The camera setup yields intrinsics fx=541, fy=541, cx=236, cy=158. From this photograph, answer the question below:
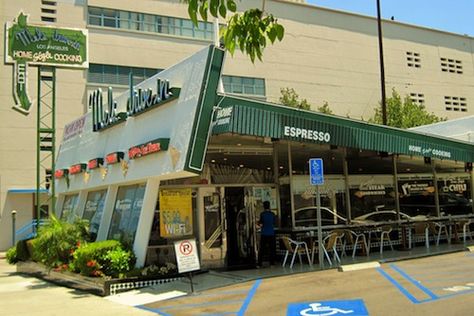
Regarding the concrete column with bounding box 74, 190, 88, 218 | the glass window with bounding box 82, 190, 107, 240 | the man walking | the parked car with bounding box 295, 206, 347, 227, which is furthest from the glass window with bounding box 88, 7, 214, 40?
the man walking

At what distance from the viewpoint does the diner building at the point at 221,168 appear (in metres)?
12.4

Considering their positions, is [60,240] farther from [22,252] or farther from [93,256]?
[22,252]

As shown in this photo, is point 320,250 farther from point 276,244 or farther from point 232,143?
point 232,143

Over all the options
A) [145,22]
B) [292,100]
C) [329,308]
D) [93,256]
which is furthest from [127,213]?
[292,100]

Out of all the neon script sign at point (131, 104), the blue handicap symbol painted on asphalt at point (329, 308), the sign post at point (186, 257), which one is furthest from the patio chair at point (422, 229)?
the neon script sign at point (131, 104)

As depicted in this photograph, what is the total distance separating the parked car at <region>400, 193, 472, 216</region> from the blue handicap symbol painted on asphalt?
394 inches

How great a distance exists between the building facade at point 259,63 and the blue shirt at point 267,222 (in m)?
15.6

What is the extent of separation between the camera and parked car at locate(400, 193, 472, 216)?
19016 millimetres

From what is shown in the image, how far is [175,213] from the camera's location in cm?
1438

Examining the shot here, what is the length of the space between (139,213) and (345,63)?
1611 inches

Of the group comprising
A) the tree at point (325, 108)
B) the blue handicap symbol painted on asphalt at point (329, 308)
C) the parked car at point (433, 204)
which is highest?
the tree at point (325, 108)

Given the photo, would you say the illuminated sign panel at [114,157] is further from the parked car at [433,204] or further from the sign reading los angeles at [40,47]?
the parked car at [433,204]

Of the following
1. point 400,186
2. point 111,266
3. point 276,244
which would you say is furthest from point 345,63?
point 111,266

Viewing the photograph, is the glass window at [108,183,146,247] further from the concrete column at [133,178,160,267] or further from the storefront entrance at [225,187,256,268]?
the storefront entrance at [225,187,256,268]
